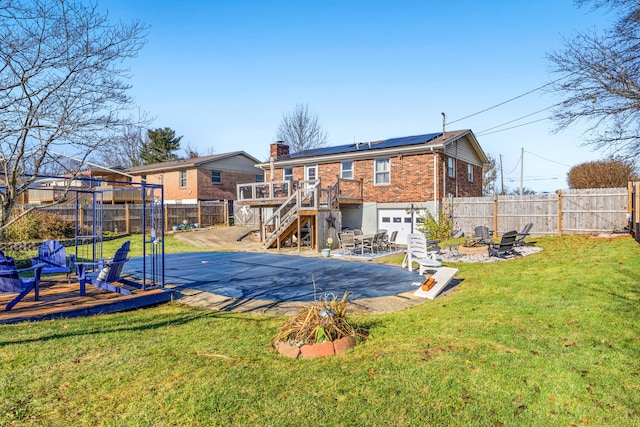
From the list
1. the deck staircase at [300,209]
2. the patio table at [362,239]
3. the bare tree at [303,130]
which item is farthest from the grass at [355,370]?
the bare tree at [303,130]

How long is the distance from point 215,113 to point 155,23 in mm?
13860

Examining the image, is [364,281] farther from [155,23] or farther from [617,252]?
[155,23]

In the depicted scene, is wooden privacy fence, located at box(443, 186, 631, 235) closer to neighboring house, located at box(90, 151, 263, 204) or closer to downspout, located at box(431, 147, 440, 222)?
downspout, located at box(431, 147, 440, 222)

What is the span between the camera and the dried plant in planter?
4.96 metres

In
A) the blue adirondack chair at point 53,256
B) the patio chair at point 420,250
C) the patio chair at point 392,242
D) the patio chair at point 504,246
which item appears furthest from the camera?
the patio chair at point 392,242

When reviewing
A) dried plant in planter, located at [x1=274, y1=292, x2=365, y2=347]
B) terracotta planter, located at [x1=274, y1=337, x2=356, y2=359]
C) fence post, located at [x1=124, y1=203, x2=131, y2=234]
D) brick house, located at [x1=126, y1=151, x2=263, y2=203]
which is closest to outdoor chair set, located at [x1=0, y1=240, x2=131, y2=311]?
dried plant in planter, located at [x1=274, y1=292, x2=365, y2=347]

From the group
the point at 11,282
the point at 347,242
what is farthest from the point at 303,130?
the point at 11,282

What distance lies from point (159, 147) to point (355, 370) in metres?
48.2

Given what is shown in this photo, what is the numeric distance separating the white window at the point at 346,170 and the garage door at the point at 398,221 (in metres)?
2.74

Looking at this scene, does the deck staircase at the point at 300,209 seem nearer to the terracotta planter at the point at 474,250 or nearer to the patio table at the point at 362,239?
the patio table at the point at 362,239

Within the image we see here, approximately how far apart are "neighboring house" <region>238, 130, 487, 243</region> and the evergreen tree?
3009 cm

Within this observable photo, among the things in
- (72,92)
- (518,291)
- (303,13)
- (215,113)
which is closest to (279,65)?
(303,13)

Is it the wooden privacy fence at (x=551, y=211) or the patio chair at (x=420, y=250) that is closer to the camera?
the patio chair at (x=420, y=250)

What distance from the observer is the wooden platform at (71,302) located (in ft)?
21.2
